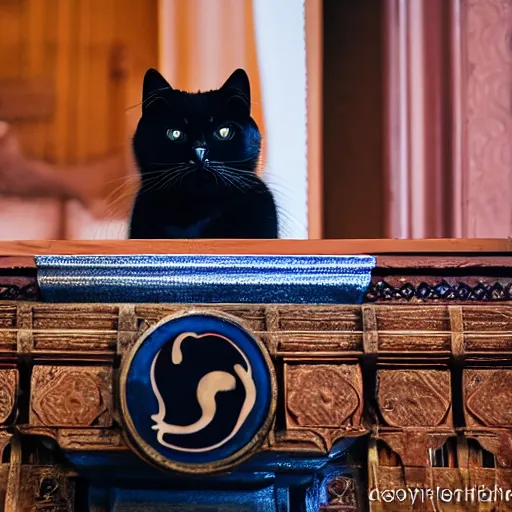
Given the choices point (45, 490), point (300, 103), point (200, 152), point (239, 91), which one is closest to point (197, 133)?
point (200, 152)

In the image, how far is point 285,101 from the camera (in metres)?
2.13

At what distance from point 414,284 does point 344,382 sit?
273mm

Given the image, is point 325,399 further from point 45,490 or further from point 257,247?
point 45,490

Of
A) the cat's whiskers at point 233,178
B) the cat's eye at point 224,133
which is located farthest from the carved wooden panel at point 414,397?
the cat's eye at point 224,133

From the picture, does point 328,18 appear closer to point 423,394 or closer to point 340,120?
point 340,120

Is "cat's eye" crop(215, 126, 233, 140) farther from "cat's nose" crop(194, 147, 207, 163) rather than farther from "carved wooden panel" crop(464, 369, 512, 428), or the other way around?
"carved wooden panel" crop(464, 369, 512, 428)

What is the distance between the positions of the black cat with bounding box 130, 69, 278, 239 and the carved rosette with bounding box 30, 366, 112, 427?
0.38 m

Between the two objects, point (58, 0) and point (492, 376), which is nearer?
point (492, 376)

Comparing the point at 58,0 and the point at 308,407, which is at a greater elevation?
the point at 58,0

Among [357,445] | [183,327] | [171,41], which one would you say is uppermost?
[171,41]

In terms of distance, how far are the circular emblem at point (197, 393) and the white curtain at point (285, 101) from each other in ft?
1.17

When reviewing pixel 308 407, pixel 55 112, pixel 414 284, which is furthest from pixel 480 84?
pixel 55 112

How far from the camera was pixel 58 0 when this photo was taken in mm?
2189

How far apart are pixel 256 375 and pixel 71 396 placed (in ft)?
1.34
